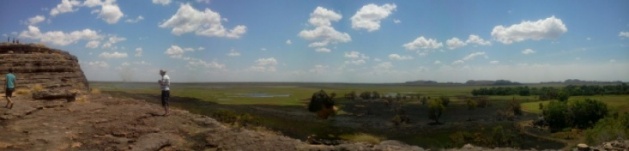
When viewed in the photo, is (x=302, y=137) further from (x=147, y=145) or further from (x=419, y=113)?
(x=419, y=113)

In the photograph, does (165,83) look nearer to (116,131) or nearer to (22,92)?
(116,131)

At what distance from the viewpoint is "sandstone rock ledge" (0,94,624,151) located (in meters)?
13.2

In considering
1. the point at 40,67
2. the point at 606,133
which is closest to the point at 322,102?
the point at 606,133

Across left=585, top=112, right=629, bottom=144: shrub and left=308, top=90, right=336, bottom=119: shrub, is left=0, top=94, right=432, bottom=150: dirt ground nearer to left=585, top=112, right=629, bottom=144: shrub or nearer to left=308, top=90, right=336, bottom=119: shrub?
left=585, top=112, right=629, bottom=144: shrub

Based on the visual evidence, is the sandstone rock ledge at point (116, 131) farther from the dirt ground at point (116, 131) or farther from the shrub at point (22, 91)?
the shrub at point (22, 91)

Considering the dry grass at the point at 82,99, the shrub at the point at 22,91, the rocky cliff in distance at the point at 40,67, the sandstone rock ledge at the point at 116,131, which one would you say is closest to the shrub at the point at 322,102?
the rocky cliff in distance at the point at 40,67

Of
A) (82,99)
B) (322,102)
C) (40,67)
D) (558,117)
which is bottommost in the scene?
(558,117)

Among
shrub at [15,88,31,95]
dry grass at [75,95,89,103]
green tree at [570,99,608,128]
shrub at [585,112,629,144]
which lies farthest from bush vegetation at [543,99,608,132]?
shrub at [15,88,31,95]

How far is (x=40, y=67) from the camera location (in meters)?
25.3

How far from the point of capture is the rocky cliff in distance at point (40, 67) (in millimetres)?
23938

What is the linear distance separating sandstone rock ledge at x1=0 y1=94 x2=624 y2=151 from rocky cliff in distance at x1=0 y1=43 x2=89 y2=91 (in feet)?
22.5

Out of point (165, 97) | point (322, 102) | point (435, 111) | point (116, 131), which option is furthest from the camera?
point (435, 111)

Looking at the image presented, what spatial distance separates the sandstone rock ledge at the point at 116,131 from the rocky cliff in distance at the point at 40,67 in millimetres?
6850

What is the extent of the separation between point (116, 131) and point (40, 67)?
46.4 feet
